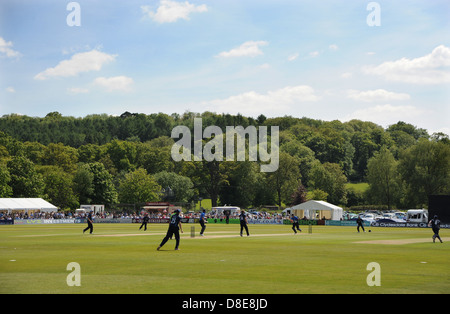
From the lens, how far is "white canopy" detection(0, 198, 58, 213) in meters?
95.8

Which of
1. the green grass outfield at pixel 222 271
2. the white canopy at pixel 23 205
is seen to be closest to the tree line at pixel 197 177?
the white canopy at pixel 23 205

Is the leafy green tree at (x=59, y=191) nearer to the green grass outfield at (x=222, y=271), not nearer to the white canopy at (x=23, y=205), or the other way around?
the white canopy at (x=23, y=205)

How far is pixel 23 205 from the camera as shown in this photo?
99.2 metres

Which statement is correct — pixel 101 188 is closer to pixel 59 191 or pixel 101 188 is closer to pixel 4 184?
pixel 59 191

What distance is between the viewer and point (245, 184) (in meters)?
149

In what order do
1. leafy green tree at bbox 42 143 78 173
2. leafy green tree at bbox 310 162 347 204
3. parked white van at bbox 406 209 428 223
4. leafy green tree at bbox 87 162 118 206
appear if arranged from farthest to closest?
leafy green tree at bbox 310 162 347 204 < leafy green tree at bbox 42 143 78 173 < leafy green tree at bbox 87 162 118 206 < parked white van at bbox 406 209 428 223

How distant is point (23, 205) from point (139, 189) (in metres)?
38.1

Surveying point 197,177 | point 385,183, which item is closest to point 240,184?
point 197,177

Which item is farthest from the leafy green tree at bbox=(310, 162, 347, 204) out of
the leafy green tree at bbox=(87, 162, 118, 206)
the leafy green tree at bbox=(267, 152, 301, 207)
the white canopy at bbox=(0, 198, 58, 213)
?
the white canopy at bbox=(0, 198, 58, 213)

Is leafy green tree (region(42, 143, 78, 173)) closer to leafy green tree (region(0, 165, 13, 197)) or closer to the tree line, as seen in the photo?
the tree line

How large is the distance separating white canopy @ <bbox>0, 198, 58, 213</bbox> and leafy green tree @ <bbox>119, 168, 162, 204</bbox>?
32227 millimetres

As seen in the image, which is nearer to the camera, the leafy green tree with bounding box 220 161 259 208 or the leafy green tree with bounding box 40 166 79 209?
the leafy green tree with bounding box 40 166 79 209
